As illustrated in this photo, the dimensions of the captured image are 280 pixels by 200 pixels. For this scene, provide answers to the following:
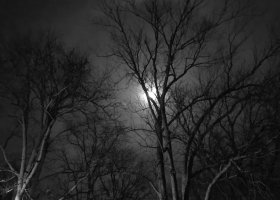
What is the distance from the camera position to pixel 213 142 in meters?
14.4

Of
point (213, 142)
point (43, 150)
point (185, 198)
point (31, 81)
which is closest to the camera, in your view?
point (185, 198)

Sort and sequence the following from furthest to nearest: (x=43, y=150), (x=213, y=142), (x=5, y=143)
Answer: (x=213, y=142)
(x=5, y=143)
(x=43, y=150)

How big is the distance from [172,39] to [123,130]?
4.03 m

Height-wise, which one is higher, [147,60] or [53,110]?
[147,60]

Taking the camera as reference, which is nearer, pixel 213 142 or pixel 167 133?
pixel 167 133

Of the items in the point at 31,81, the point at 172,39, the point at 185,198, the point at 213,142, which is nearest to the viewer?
the point at 185,198

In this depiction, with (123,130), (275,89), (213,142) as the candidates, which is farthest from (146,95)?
(213,142)

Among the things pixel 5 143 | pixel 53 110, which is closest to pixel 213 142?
pixel 53 110

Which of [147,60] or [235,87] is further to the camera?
[147,60]

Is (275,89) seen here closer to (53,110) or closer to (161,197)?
(161,197)

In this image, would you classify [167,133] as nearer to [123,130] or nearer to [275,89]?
[123,130]

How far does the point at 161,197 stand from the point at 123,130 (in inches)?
110

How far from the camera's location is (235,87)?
352 inches

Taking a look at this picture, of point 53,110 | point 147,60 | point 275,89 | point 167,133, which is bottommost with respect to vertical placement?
point 167,133
